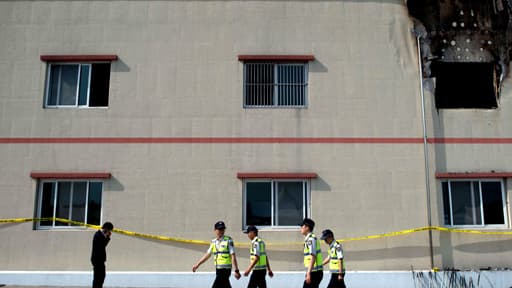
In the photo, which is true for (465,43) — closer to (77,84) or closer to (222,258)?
(222,258)

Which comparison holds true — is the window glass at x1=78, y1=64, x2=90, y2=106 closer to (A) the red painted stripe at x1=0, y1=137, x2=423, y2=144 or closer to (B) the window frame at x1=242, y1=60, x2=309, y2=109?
(A) the red painted stripe at x1=0, y1=137, x2=423, y2=144

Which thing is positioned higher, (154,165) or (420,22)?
(420,22)

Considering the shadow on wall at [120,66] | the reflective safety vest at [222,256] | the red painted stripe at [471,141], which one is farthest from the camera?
the shadow on wall at [120,66]

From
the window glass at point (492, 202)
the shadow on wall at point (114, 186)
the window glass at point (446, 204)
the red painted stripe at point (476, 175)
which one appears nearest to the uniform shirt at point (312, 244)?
the red painted stripe at point (476, 175)

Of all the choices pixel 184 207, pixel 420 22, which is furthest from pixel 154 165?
pixel 420 22

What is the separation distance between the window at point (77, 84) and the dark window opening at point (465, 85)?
339 inches

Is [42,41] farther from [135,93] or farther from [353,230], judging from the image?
[353,230]

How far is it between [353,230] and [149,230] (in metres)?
4.96

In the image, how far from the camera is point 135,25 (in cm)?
1262

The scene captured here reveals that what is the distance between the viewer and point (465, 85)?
12.9 metres

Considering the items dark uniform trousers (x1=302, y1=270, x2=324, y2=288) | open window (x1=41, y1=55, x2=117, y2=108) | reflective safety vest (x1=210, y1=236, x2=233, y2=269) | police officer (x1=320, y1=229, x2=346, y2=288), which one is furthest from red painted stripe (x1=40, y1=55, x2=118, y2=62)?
dark uniform trousers (x1=302, y1=270, x2=324, y2=288)

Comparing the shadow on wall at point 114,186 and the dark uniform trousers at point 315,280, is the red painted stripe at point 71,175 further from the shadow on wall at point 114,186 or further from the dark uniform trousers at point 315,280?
the dark uniform trousers at point 315,280

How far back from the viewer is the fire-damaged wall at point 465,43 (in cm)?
1264

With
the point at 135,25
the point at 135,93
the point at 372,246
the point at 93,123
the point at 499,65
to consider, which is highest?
the point at 135,25
